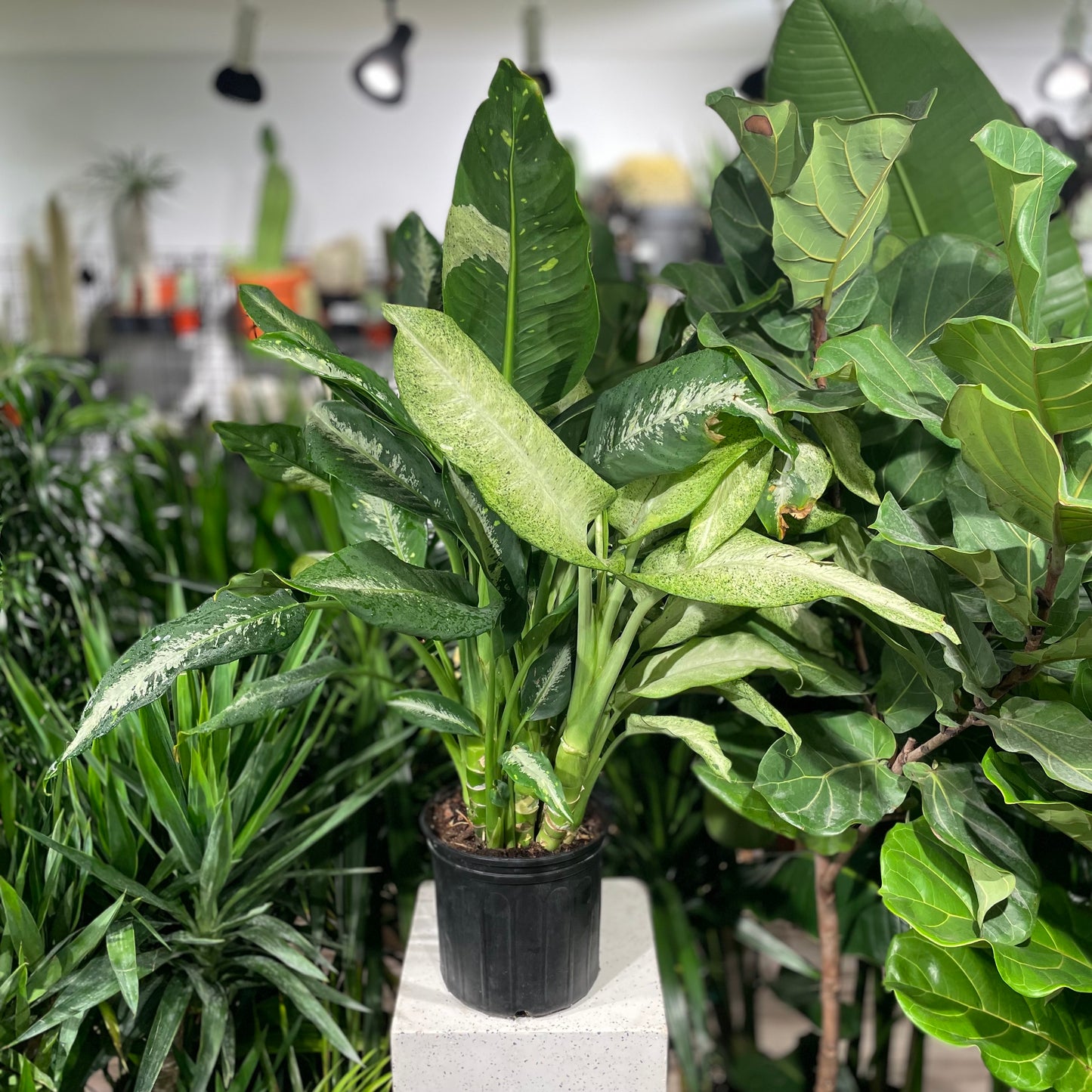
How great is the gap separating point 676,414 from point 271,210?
4.36 meters

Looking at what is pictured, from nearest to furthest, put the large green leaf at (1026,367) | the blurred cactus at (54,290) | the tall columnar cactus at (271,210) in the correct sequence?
the large green leaf at (1026,367) → the blurred cactus at (54,290) → the tall columnar cactus at (271,210)

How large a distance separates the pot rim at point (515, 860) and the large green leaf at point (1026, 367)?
19.1 inches

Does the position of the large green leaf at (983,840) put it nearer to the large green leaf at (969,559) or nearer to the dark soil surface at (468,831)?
the large green leaf at (969,559)

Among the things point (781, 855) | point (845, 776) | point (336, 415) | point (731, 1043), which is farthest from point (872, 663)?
point (731, 1043)

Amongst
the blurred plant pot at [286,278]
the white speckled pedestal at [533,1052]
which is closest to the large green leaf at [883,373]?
the white speckled pedestal at [533,1052]

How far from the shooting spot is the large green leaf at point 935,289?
0.76 meters

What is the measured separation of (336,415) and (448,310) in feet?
0.38

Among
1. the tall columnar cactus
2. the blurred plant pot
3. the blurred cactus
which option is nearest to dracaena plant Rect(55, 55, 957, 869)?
the blurred plant pot

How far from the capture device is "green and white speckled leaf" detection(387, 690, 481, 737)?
758mm

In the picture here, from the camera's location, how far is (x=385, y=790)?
3.83 feet

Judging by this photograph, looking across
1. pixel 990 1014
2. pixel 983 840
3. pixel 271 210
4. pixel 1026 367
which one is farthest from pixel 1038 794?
pixel 271 210

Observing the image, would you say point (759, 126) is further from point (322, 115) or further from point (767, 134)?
point (322, 115)

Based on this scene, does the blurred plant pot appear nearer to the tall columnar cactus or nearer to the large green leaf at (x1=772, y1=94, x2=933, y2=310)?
the tall columnar cactus

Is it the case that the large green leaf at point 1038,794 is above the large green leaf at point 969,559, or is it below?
below
